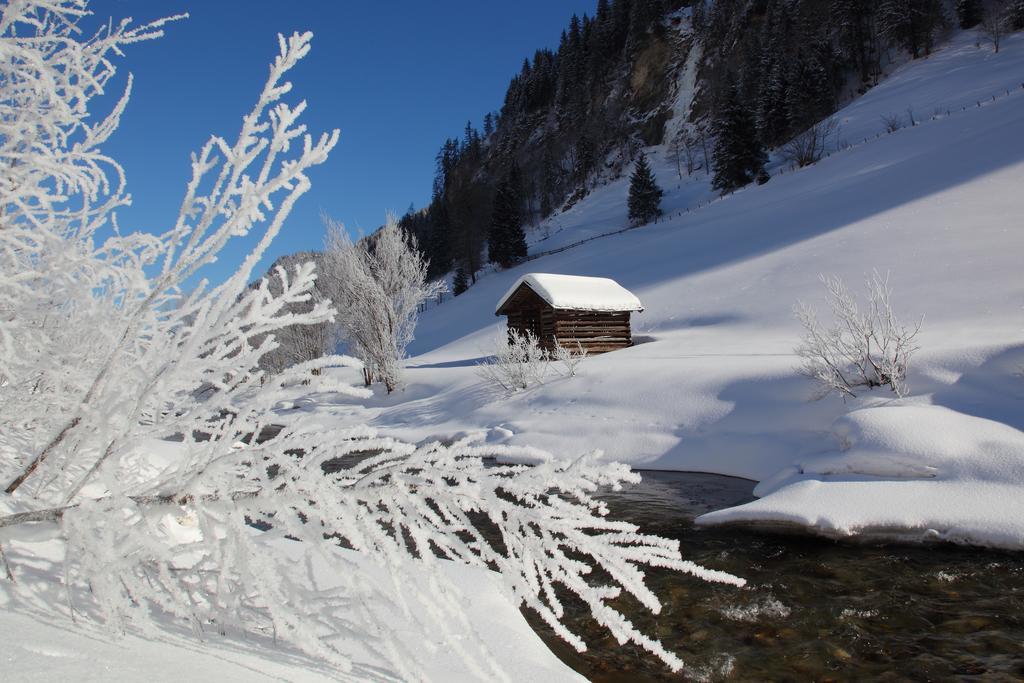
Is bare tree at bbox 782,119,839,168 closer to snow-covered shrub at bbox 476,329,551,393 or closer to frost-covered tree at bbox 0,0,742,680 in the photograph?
snow-covered shrub at bbox 476,329,551,393

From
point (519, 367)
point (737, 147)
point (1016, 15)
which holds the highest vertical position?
point (1016, 15)

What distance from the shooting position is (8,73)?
5.70 ft

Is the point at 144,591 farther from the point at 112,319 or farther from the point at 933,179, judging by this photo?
the point at 933,179

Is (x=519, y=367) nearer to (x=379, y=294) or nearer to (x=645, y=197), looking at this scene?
(x=379, y=294)

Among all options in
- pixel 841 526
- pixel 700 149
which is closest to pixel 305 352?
pixel 841 526

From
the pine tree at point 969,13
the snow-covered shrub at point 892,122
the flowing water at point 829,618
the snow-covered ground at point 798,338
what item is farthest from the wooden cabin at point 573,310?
the pine tree at point 969,13

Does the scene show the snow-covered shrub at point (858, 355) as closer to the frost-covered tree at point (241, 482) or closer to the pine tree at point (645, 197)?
the frost-covered tree at point (241, 482)

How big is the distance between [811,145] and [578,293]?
2980 centimetres

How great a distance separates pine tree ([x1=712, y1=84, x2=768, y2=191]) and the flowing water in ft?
143

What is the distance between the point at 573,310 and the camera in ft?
72.9

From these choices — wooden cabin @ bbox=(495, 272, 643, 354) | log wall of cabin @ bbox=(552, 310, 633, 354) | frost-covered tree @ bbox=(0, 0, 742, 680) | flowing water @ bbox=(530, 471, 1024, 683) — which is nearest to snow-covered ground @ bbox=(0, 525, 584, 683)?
frost-covered tree @ bbox=(0, 0, 742, 680)

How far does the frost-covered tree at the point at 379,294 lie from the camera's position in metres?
21.2

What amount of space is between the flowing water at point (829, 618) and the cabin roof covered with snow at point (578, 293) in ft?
50.7

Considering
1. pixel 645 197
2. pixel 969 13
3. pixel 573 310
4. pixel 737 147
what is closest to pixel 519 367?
pixel 573 310
